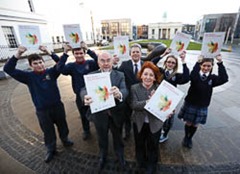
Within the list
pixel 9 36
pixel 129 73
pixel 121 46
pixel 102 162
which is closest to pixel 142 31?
pixel 9 36

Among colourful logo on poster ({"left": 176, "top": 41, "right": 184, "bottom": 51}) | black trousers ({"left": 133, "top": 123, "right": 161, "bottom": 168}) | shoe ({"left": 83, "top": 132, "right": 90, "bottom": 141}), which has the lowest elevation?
shoe ({"left": 83, "top": 132, "right": 90, "bottom": 141})

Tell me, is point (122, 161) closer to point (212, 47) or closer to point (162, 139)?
point (162, 139)

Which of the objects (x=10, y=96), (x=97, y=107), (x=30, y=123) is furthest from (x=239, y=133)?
(x=10, y=96)

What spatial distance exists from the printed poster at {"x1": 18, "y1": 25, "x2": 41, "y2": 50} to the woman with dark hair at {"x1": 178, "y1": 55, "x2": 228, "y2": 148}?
2682 mm

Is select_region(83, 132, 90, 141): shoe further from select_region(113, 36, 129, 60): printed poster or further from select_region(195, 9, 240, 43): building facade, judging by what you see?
select_region(195, 9, 240, 43): building facade

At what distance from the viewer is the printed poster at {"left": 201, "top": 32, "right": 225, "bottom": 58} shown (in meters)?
2.04

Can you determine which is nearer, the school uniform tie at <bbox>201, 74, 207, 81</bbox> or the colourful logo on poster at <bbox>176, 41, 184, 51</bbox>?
the school uniform tie at <bbox>201, 74, 207, 81</bbox>

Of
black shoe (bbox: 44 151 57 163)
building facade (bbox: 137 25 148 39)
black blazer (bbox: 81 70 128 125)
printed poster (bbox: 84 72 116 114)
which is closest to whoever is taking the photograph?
printed poster (bbox: 84 72 116 114)

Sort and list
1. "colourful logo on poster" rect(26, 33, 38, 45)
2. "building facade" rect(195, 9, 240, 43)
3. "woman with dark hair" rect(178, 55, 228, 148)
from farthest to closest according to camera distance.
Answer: "building facade" rect(195, 9, 240, 43), "woman with dark hair" rect(178, 55, 228, 148), "colourful logo on poster" rect(26, 33, 38, 45)

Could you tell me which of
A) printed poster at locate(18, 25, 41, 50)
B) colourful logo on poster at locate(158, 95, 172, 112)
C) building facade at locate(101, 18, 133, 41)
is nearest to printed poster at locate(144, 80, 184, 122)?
colourful logo on poster at locate(158, 95, 172, 112)

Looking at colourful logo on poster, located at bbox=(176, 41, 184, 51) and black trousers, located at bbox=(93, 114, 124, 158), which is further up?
colourful logo on poster, located at bbox=(176, 41, 184, 51)

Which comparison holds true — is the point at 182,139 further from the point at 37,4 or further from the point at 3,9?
the point at 37,4

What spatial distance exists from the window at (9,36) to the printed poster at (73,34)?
17111 millimetres

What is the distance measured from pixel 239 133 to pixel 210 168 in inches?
57.7
